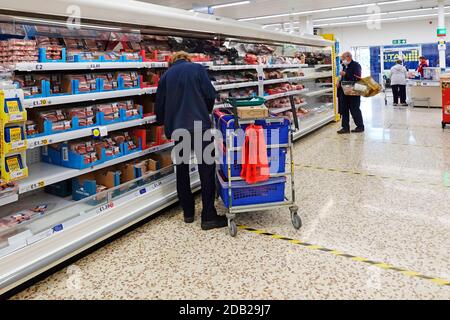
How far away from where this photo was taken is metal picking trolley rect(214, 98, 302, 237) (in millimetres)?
3182

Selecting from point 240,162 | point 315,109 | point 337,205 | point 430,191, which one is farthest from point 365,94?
point 240,162

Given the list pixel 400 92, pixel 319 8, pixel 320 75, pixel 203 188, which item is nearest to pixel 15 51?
pixel 203 188

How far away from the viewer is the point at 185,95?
10.7 ft

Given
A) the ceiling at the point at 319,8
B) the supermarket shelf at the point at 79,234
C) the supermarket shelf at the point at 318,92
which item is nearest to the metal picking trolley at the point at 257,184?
the supermarket shelf at the point at 79,234

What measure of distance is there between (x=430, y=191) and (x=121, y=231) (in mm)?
3300

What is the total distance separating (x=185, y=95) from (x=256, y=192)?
1082 millimetres

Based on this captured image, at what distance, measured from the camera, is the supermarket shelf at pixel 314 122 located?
7120mm

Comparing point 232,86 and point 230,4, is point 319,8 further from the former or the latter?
point 232,86

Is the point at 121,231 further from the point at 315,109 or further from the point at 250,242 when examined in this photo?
the point at 315,109

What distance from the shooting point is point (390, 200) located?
3.82m

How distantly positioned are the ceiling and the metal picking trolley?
9.28 m

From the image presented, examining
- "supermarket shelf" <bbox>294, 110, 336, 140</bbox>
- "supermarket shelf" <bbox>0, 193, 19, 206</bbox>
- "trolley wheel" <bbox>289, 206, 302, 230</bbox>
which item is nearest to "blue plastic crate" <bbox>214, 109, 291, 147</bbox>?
"trolley wheel" <bbox>289, 206, 302, 230</bbox>

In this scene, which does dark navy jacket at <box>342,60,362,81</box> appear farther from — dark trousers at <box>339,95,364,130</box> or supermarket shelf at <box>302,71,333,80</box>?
supermarket shelf at <box>302,71,333,80</box>

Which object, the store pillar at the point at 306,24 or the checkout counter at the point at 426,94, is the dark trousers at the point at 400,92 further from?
the store pillar at the point at 306,24
